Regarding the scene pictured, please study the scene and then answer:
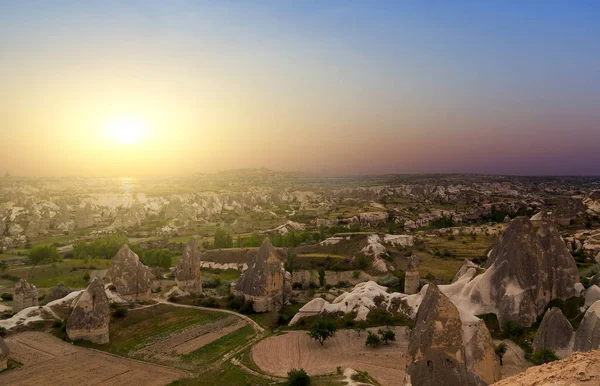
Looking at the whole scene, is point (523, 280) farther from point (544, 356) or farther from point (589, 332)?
point (544, 356)

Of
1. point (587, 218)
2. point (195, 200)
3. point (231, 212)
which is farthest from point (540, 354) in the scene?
point (195, 200)

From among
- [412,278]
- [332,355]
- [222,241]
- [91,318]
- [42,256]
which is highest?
[412,278]

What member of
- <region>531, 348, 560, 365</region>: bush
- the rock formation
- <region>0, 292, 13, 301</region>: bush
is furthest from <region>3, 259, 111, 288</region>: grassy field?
<region>531, 348, 560, 365</region>: bush

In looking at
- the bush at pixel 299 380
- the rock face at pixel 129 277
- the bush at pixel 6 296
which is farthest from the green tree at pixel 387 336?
the bush at pixel 6 296

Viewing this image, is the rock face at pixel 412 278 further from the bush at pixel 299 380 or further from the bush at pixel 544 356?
the bush at pixel 299 380

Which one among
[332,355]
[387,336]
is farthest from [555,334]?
[332,355]
